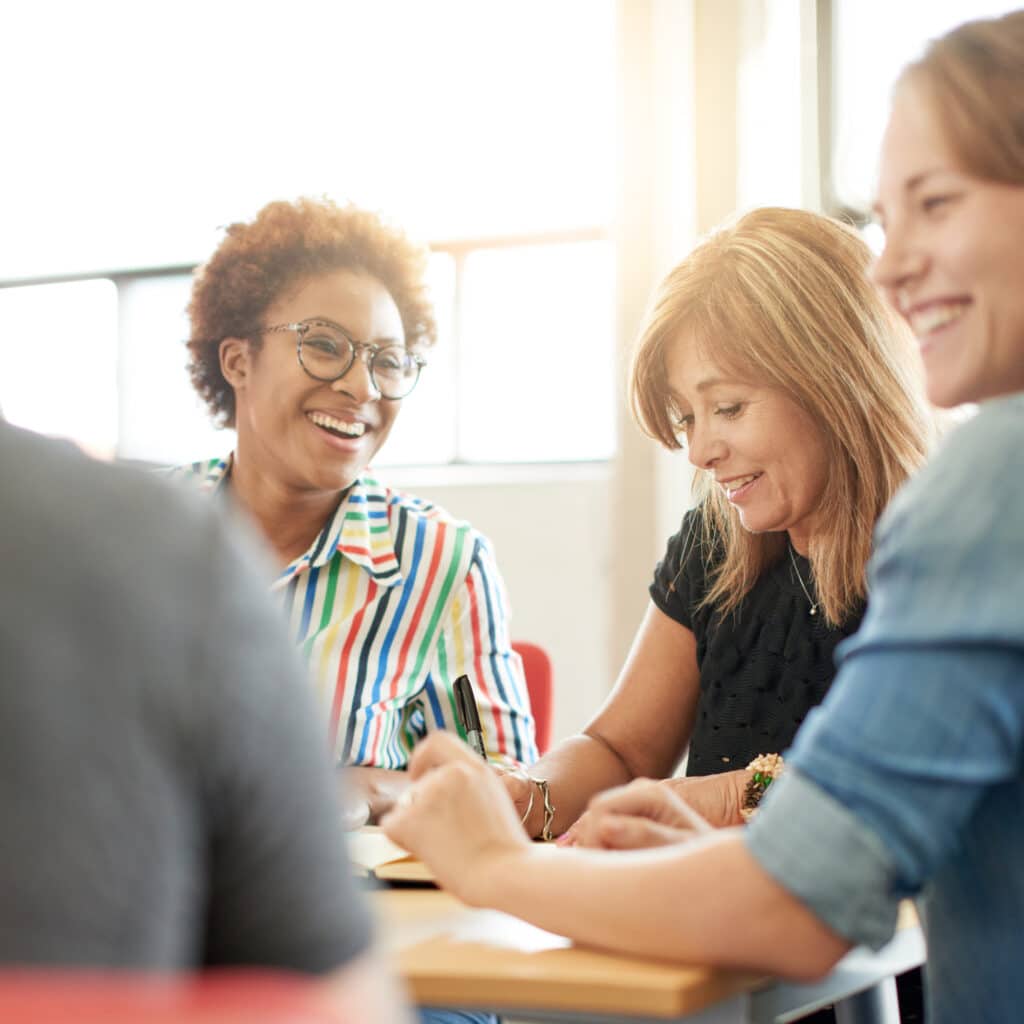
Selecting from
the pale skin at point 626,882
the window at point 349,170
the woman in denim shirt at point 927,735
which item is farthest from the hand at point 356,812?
the window at point 349,170

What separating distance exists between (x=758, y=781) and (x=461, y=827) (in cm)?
59

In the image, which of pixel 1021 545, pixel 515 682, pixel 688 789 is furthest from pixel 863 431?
pixel 1021 545

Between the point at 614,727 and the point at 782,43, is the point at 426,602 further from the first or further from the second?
the point at 782,43

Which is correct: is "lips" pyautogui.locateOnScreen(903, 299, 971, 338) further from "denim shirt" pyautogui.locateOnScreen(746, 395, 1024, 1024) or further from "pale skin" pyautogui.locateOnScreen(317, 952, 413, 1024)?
"pale skin" pyautogui.locateOnScreen(317, 952, 413, 1024)

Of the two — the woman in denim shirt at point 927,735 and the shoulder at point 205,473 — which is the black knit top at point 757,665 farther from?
the shoulder at point 205,473

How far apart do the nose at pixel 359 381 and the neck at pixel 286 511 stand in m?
0.17

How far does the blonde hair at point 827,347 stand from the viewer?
1646mm

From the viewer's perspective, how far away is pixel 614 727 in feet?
6.07

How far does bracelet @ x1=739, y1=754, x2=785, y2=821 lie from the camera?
1.52 m

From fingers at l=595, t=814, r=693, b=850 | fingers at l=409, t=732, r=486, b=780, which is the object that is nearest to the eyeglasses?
fingers at l=409, t=732, r=486, b=780

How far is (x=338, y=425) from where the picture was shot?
7.27ft

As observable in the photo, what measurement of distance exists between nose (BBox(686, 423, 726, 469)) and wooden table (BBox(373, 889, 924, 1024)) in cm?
76

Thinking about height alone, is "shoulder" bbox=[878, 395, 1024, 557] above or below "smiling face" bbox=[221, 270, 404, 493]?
below

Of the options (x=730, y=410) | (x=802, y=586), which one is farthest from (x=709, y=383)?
(x=802, y=586)
